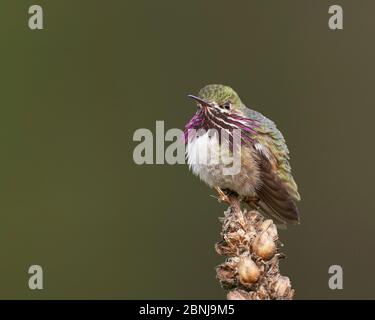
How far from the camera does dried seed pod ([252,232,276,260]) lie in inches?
137

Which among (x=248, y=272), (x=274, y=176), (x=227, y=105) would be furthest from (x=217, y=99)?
(x=248, y=272)

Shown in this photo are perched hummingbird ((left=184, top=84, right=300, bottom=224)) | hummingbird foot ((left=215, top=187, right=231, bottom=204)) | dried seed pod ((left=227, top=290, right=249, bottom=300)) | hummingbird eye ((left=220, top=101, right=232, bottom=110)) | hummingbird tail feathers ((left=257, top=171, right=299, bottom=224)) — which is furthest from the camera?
hummingbird eye ((left=220, top=101, right=232, bottom=110))

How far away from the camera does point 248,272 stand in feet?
11.1

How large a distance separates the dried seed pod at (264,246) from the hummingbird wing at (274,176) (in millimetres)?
1372

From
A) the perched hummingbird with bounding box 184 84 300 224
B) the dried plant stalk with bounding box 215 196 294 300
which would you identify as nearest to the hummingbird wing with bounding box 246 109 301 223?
the perched hummingbird with bounding box 184 84 300 224

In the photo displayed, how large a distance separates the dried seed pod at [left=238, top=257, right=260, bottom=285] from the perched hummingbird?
1.47 meters

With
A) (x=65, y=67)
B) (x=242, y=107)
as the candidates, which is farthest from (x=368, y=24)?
(x=242, y=107)

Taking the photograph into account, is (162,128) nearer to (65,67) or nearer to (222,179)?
(65,67)

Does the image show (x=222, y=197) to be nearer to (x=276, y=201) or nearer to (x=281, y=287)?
(x=276, y=201)

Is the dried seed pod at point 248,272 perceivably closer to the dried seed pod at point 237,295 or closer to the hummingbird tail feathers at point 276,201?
the dried seed pod at point 237,295

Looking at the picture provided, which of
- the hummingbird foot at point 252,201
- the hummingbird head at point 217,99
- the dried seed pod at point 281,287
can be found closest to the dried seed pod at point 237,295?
the dried seed pod at point 281,287

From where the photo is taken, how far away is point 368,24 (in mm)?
8977

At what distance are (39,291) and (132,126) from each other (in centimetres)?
224

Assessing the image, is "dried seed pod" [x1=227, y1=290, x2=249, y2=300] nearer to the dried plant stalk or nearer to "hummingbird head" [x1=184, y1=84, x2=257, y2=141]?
the dried plant stalk
